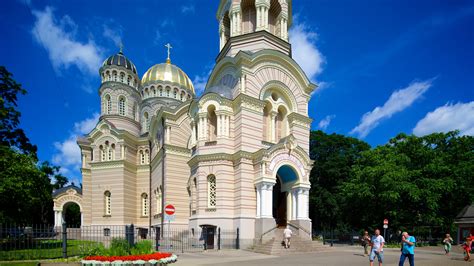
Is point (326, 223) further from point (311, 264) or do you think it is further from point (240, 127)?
point (311, 264)

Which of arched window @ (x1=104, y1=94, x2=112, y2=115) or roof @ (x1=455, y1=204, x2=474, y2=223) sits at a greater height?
arched window @ (x1=104, y1=94, x2=112, y2=115)

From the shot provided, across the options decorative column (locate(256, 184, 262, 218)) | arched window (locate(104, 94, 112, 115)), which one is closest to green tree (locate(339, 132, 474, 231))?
decorative column (locate(256, 184, 262, 218))

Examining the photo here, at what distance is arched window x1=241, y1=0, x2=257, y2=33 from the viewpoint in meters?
27.6

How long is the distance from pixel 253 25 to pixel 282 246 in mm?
18177

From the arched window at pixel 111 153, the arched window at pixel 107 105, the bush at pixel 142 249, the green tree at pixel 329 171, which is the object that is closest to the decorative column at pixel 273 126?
the bush at pixel 142 249

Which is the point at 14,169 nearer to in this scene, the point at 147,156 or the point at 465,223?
the point at 147,156

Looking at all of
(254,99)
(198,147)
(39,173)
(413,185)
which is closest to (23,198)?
(39,173)

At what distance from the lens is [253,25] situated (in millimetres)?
27781

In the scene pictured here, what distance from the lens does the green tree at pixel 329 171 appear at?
40219mm

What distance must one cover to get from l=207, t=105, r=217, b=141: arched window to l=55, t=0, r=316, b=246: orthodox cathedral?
0.07 meters

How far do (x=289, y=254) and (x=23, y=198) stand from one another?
16.3 m

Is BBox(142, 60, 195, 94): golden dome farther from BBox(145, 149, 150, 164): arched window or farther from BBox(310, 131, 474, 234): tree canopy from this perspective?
BBox(310, 131, 474, 234): tree canopy

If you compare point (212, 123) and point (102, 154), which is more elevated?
point (212, 123)

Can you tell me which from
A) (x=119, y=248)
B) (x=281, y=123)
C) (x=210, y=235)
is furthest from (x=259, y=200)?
(x=119, y=248)
